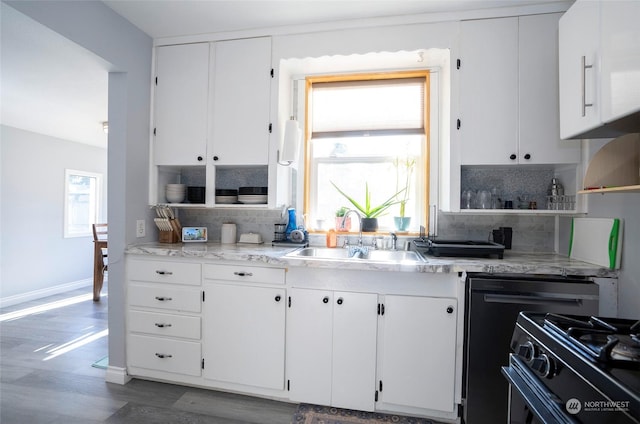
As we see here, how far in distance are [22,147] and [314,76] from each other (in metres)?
4.47

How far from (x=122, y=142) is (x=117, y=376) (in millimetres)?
1697

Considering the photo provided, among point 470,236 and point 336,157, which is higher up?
point 336,157

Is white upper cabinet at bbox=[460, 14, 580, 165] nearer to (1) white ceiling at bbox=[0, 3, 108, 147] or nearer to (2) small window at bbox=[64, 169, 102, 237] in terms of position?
(1) white ceiling at bbox=[0, 3, 108, 147]

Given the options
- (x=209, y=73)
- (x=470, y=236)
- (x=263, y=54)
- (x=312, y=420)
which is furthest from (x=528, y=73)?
(x=312, y=420)

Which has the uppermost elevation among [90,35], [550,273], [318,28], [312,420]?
[318,28]

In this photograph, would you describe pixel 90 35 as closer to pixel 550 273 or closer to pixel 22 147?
pixel 550 273

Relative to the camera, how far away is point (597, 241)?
5.81ft

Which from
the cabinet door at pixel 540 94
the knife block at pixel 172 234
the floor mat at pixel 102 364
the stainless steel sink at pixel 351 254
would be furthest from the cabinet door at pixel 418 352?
the floor mat at pixel 102 364

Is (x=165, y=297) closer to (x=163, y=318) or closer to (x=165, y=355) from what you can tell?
(x=163, y=318)

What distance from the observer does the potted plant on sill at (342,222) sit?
257 centimetres

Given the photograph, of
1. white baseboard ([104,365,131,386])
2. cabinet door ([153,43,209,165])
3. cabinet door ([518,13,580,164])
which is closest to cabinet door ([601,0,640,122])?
cabinet door ([518,13,580,164])

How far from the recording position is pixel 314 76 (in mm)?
2594

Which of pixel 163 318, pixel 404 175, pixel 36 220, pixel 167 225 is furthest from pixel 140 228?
pixel 36 220

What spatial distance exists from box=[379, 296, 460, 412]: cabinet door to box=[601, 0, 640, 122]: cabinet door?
1.16 meters
